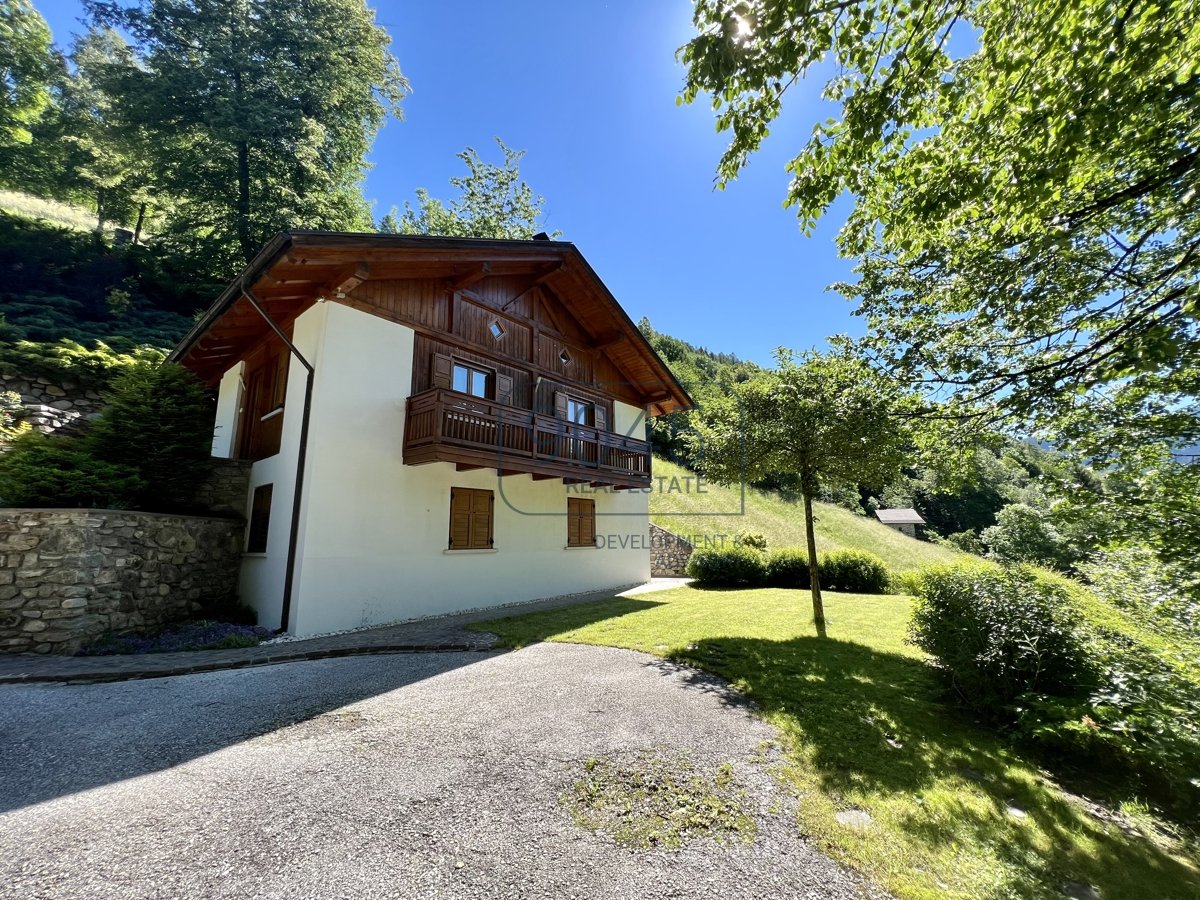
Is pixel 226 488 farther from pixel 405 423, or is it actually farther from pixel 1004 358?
pixel 1004 358

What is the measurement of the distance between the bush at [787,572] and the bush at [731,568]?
0.26m

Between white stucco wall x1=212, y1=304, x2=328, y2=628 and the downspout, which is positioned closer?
the downspout

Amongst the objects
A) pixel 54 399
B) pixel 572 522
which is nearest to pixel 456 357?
pixel 572 522

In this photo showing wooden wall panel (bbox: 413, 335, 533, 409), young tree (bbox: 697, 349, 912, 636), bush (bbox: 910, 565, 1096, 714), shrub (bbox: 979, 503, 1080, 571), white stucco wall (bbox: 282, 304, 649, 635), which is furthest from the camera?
shrub (bbox: 979, 503, 1080, 571)

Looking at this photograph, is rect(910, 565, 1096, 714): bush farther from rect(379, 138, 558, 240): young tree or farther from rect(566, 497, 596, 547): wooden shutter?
rect(379, 138, 558, 240): young tree

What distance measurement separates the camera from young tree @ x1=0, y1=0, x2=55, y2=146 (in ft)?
73.6

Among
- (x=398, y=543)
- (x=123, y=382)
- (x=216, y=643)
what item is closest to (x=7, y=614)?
(x=216, y=643)

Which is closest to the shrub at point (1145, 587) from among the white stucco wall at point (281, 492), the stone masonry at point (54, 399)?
the white stucco wall at point (281, 492)

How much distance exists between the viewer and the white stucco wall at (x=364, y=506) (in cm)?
845

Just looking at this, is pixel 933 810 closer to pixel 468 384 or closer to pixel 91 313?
pixel 468 384

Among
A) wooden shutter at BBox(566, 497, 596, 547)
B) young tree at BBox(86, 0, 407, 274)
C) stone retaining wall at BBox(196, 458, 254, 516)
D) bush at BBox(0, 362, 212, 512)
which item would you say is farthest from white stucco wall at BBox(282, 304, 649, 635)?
young tree at BBox(86, 0, 407, 274)

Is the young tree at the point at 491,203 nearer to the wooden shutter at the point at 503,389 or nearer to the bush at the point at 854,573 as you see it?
the wooden shutter at the point at 503,389

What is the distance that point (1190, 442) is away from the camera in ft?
14.2

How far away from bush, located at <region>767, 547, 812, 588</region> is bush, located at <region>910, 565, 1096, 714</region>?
33.6ft
